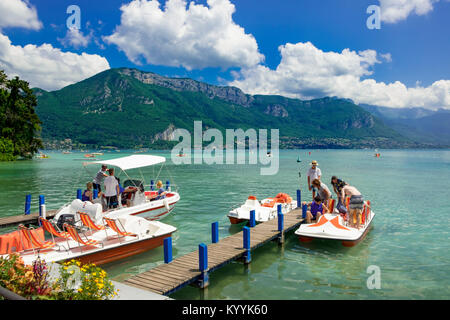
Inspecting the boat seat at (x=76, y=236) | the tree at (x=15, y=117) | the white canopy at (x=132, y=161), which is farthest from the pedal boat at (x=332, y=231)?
the tree at (x=15, y=117)

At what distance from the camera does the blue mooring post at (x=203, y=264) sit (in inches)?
367

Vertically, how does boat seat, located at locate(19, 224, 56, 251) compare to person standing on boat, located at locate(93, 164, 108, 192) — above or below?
below

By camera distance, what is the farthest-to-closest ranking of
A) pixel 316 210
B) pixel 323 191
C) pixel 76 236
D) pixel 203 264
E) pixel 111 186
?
pixel 111 186 → pixel 316 210 → pixel 323 191 → pixel 76 236 → pixel 203 264

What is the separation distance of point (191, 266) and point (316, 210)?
7968mm

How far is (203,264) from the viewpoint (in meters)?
9.34

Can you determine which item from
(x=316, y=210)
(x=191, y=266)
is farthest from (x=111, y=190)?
(x=316, y=210)

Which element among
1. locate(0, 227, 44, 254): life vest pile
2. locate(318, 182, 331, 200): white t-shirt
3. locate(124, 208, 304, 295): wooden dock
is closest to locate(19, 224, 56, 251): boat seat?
locate(0, 227, 44, 254): life vest pile

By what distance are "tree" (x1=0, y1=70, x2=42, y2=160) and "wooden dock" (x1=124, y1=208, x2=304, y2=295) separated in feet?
243

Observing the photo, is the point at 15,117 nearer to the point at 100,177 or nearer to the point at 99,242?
the point at 100,177

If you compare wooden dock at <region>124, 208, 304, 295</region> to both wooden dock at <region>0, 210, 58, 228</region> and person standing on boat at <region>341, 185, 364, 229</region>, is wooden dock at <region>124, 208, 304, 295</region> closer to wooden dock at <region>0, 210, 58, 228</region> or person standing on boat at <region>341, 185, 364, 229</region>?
person standing on boat at <region>341, 185, 364, 229</region>

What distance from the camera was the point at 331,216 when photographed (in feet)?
45.3

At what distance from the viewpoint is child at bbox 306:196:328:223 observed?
1496 cm
